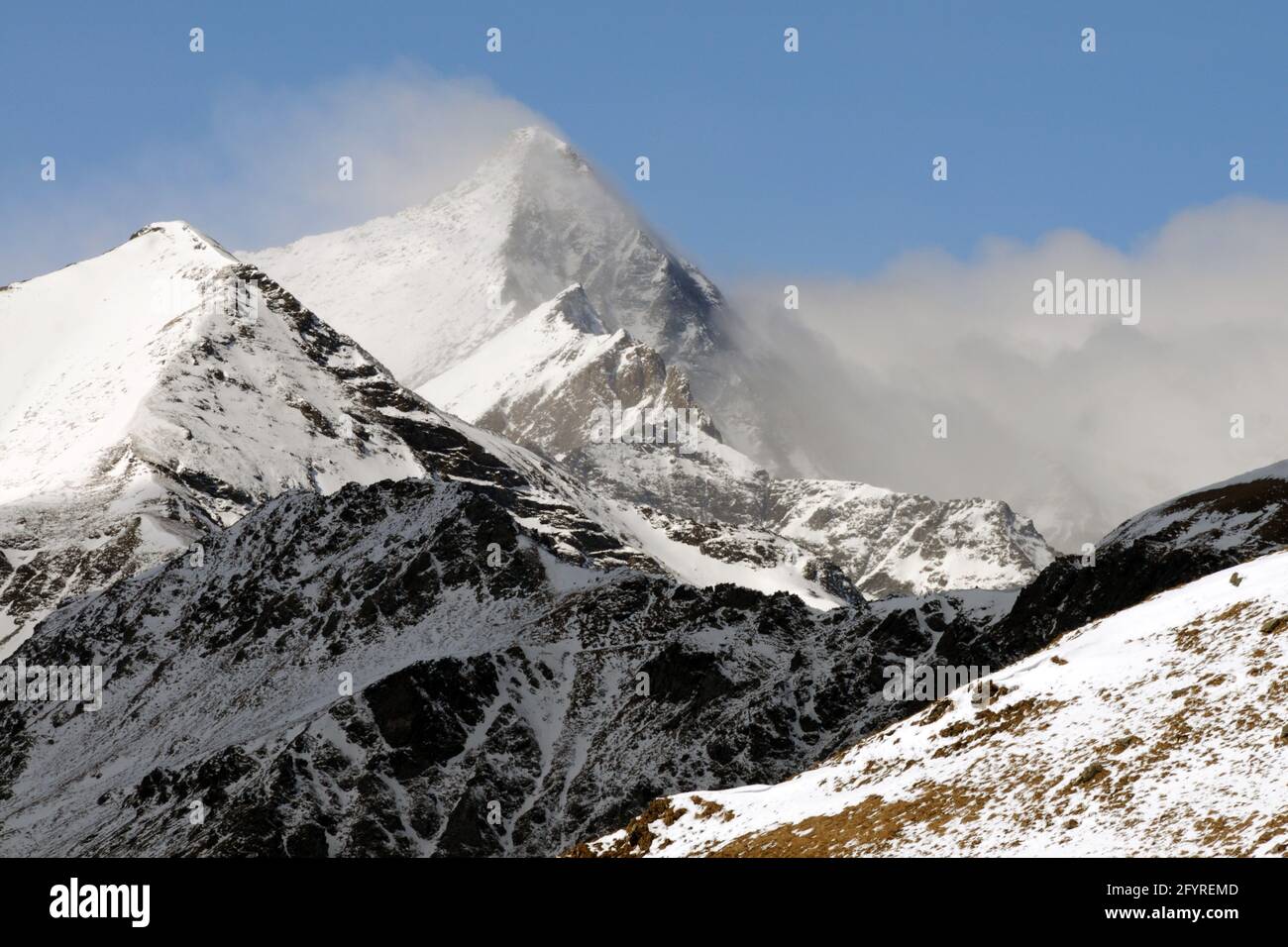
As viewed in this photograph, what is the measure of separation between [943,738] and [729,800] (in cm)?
867

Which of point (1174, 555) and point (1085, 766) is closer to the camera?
point (1085, 766)

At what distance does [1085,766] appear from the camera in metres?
57.0

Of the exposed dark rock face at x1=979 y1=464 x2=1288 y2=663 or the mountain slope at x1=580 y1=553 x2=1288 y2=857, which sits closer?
the mountain slope at x1=580 y1=553 x2=1288 y2=857

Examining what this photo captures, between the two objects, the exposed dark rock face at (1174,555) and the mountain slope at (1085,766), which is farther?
the exposed dark rock face at (1174,555)

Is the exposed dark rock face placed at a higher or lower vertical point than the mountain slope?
higher

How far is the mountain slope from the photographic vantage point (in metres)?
52.2

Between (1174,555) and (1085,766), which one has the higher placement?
(1174,555)

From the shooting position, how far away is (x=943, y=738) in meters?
65.7

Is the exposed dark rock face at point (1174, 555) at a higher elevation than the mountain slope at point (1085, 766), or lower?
higher

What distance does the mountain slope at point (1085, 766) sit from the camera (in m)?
52.2
